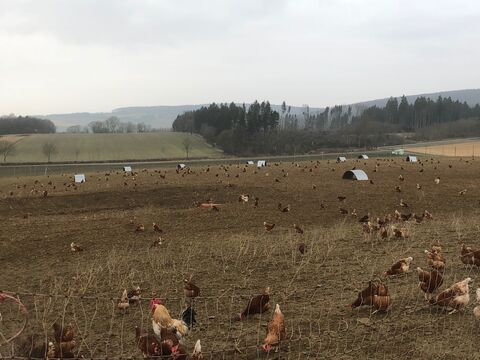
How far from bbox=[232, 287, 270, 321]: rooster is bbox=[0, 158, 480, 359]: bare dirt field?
138 millimetres

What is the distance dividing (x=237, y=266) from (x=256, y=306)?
3.37 m

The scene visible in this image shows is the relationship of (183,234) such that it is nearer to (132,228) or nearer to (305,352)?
(132,228)

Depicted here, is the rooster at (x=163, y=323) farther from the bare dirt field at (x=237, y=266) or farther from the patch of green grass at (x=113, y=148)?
the patch of green grass at (x=113, y=148)

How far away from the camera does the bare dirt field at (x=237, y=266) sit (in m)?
6.05

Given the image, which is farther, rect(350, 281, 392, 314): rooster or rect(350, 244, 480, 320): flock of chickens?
rect(350, 281, 392, 314): rooster

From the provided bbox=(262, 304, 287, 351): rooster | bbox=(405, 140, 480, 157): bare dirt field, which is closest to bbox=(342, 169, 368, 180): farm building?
bbox=(262, 304, 287, 351): rooster

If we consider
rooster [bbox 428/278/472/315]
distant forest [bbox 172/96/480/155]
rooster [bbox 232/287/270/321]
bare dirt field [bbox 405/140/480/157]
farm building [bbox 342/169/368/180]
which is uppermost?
distant forest [bbox 172/96/480/155]

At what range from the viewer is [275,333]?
559 centimetres

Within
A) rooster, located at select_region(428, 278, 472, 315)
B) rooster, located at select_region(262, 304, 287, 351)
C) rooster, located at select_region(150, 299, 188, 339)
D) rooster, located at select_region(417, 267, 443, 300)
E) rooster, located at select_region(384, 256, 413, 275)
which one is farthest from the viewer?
rooster, located at select_region(384, 256, 413, 275)

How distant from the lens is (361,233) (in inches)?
532

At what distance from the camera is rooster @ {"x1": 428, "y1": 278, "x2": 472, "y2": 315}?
252 inches

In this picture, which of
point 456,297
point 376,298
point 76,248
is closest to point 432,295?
point 456,297

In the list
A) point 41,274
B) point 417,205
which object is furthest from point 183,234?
point 417,205

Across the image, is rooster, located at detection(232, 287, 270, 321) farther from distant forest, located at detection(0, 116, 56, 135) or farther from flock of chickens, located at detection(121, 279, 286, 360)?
distant forest, located at detection(0, 116, 56, 135)
